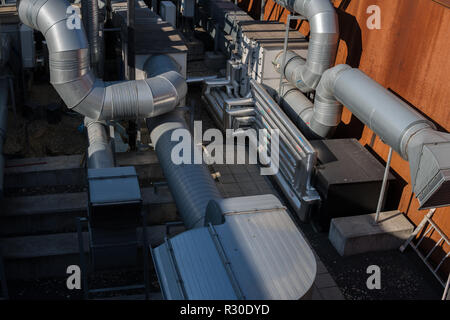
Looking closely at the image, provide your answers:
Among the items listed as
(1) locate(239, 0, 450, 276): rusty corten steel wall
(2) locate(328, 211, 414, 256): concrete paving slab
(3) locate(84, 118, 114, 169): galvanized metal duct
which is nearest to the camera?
(1) locate(239, 0, 450, 276): rusty corten steel wall

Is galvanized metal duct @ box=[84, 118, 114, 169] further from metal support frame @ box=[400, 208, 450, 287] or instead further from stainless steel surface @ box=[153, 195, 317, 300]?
metal support frame @ box=[400, 208, 450, 287]

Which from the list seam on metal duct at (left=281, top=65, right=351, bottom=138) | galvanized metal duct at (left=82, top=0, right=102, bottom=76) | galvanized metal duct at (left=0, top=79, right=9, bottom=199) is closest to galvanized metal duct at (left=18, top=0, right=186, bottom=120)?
galvanized metal duct at (left=82, top=0, right=102, bottom=76)

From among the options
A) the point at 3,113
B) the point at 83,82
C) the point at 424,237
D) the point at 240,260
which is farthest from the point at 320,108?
the point at 3,113

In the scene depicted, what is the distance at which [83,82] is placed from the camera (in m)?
9.98

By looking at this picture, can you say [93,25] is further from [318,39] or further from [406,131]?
[406,131]

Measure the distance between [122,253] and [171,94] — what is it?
369 centimetres

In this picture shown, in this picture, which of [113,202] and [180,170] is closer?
[113,202]

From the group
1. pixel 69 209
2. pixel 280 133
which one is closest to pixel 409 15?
pixel 280 133

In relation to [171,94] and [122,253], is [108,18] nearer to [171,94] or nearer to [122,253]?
[171,94]

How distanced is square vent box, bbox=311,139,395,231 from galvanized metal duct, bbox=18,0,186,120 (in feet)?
Answer: 10.7

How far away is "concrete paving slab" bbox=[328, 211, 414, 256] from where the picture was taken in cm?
980

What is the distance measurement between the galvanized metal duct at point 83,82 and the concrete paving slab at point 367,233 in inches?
159

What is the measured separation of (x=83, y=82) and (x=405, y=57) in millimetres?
5982

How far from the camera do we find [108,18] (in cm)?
1877
